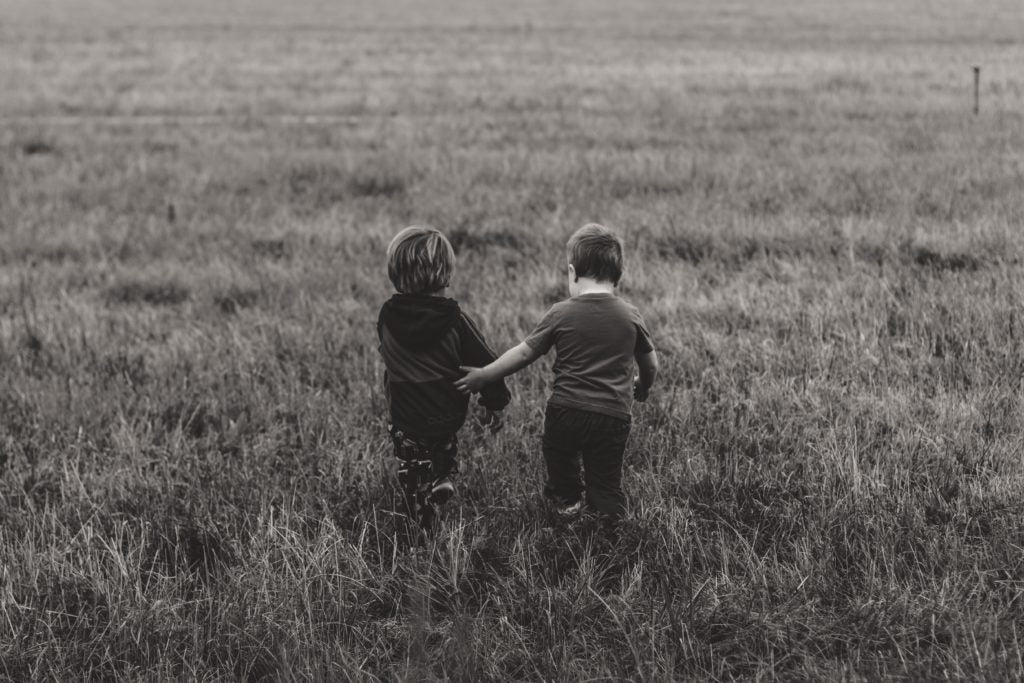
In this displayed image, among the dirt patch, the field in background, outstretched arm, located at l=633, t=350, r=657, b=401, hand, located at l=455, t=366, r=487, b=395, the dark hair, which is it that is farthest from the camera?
the dirt patch

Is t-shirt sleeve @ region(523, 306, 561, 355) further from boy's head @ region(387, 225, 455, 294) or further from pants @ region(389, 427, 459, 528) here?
pants @ region(389, 427, 459, 528)

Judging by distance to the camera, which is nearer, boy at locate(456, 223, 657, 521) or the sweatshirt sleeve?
boy at locate(456, 223, 657, 521)

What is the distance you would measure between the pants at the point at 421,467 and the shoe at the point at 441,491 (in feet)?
0.08

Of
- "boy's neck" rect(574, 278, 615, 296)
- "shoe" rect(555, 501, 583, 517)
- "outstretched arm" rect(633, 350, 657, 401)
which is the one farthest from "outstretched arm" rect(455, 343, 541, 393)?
"shoe" rect(555, 501, 583, 517)

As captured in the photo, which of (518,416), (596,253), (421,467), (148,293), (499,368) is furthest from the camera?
(148,293)

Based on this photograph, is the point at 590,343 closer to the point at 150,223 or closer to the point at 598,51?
the point at 150,223

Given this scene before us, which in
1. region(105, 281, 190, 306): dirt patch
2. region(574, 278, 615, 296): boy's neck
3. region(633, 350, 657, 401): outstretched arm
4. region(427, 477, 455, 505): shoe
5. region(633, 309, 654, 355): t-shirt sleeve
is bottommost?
region(427, 477, 455, 505): shoe

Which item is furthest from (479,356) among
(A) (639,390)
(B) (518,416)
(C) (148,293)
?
(C) (148,293)

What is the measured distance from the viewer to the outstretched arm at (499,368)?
320 cm

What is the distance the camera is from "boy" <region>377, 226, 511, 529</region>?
3.19 metres

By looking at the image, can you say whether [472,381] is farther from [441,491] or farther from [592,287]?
[592,287]

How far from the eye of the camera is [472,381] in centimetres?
326

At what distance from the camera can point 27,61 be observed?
82.5ft

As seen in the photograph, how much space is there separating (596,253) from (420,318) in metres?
0.70
